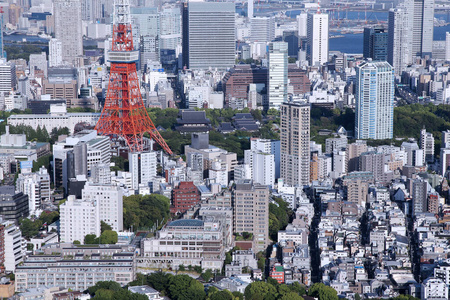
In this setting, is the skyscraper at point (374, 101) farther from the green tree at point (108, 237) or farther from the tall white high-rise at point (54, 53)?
the tall white high-rise at point (54, 53)

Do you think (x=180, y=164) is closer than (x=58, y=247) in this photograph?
No

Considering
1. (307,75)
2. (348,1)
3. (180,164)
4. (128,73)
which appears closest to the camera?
(180,164)

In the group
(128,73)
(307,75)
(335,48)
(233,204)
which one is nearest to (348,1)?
(335,48)

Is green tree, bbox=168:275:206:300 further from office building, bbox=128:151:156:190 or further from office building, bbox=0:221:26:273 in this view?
office building, bbox=128:151:156:190

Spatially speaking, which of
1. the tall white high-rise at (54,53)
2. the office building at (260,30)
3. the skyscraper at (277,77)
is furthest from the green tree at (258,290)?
the office building at (260,30)

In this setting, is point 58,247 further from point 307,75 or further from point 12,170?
point 307,75

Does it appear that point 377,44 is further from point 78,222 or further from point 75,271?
point 75,271
